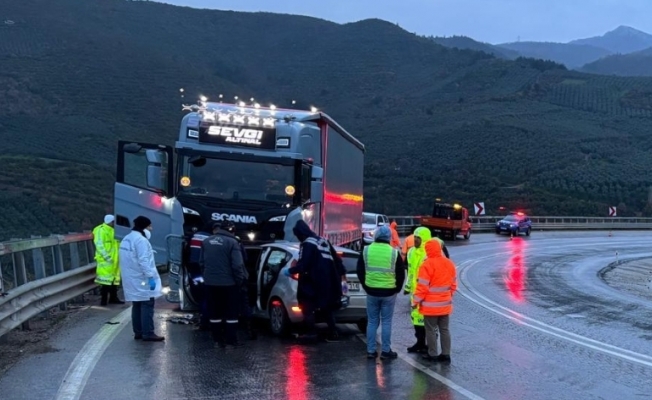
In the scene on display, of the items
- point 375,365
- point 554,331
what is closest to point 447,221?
point 554,331

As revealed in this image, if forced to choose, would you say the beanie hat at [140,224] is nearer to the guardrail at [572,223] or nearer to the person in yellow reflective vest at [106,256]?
the person in yellow reflective vest at [106,256]

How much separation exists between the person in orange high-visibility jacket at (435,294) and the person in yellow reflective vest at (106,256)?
21.6 ft

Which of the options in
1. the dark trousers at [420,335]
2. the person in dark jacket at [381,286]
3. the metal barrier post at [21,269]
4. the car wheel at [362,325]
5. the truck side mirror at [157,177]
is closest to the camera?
the person in dark jacket at [381,286]

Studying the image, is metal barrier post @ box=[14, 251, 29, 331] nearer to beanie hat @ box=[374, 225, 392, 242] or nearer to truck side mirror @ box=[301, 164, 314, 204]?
truck side mirror @ box=[301, 164, 314, 204]

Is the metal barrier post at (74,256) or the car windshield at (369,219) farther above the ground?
the car windshield at (369,219)

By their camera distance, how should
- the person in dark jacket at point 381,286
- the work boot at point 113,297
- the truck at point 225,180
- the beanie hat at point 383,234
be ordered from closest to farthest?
1. the person in dark jacket at point 381,286
2. the beanie hat at point 383,234
3. the truck at point 225,180
4. the work boot at point 113,297

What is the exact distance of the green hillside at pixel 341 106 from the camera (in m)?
57.9

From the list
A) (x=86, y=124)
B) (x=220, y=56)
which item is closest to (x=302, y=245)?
(x=86, y=124)

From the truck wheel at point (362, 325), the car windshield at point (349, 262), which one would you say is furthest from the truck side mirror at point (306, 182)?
the truck wheel at point (362, 325)

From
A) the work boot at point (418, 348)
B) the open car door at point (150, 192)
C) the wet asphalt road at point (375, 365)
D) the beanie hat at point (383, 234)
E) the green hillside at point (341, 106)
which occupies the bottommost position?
the wet asphalt road at point (375, 365)

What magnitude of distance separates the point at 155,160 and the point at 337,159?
5.07m

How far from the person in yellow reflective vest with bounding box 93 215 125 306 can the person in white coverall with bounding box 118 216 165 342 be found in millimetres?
3362

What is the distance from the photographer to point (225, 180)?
14.1m

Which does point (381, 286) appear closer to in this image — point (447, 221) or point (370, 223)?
point (370, 223)
